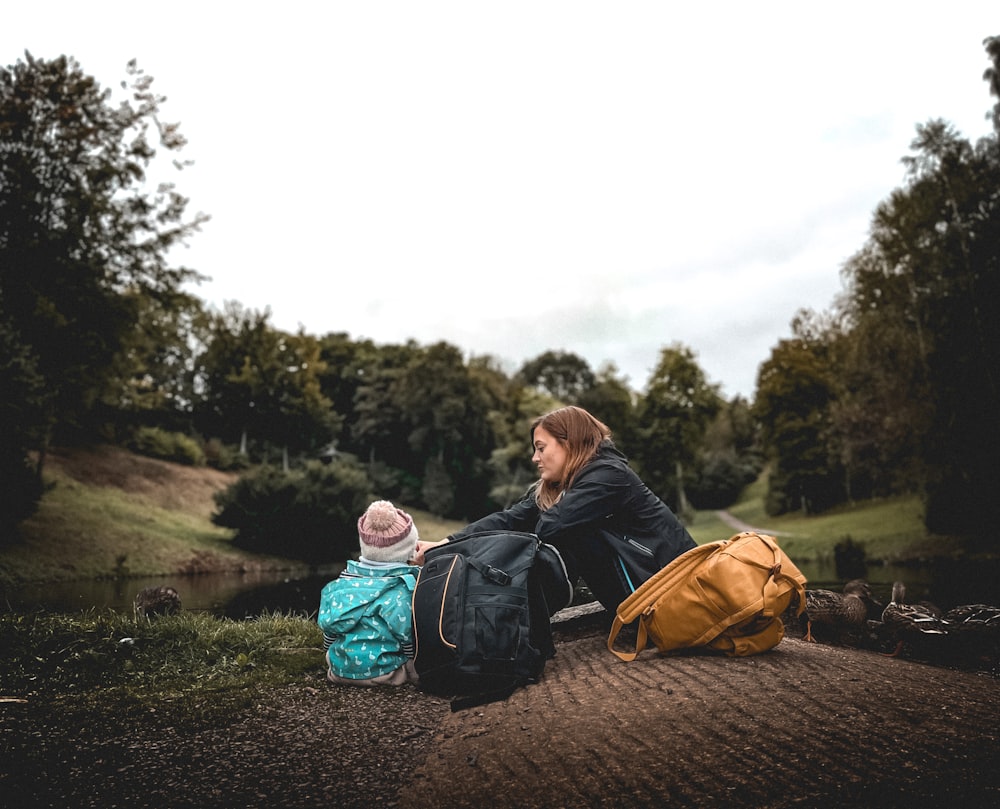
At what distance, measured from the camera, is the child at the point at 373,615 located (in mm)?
4480

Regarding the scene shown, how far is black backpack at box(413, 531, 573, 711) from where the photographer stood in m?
4.09

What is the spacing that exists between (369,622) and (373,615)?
60mm

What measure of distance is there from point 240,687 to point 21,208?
19.7 metres

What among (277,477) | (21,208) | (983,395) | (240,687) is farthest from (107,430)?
(983,395)

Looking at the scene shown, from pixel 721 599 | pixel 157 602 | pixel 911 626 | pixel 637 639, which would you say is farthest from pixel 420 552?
pixel 911 626

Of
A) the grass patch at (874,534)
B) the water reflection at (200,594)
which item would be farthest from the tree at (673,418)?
the water reflection at (200,594)

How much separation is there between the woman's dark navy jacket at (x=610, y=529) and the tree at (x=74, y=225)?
1691 cm

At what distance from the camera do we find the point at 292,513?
25750 mm

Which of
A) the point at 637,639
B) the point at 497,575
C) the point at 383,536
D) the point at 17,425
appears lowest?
the point at 637,639

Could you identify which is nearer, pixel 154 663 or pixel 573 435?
pixel 573 435

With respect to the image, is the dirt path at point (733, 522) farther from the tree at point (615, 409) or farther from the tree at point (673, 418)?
the tree at point (615, 409)

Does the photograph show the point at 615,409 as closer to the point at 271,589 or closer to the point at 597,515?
the point at 271,589

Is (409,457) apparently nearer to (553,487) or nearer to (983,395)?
(983,395)

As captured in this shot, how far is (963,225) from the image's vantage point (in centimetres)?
2011
